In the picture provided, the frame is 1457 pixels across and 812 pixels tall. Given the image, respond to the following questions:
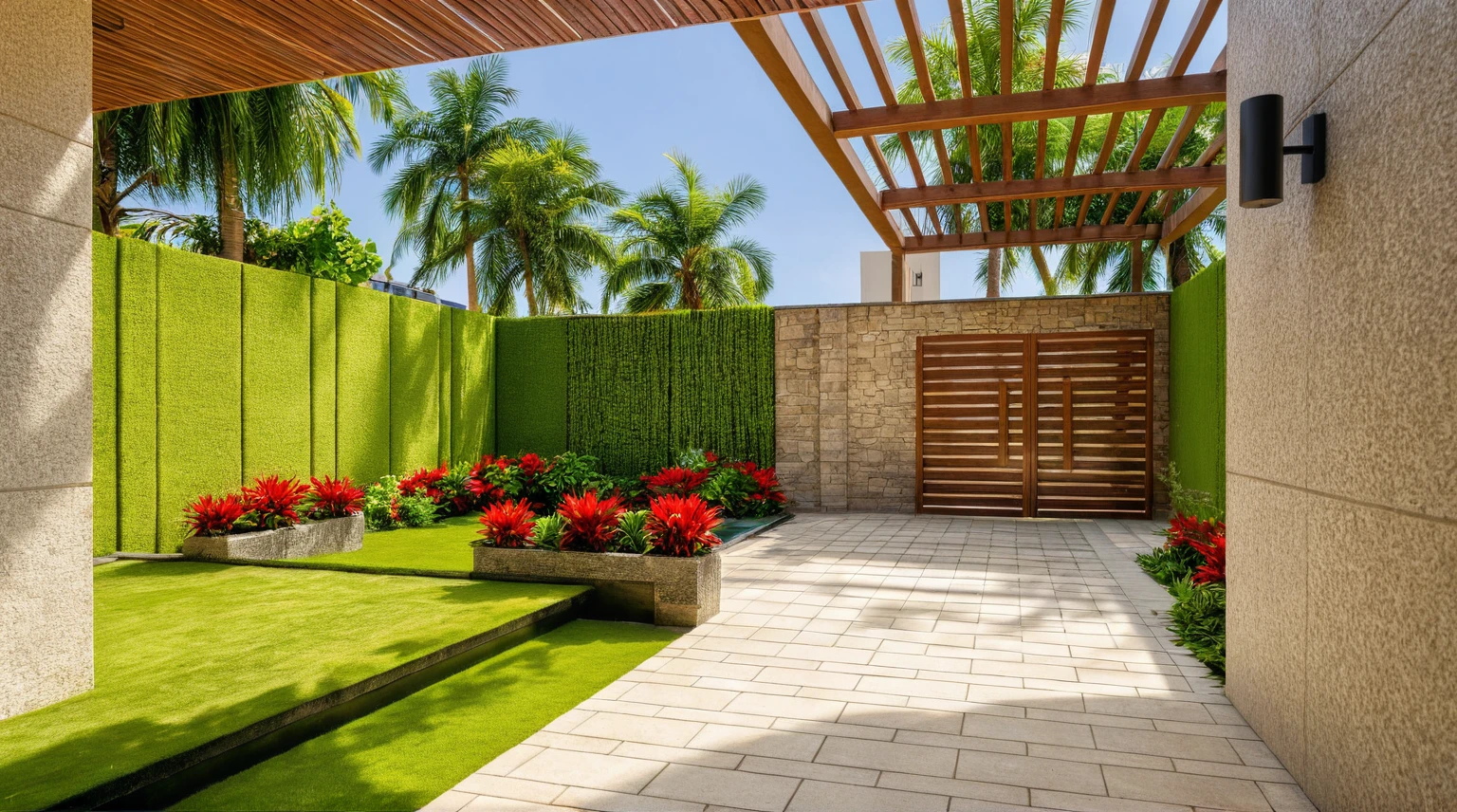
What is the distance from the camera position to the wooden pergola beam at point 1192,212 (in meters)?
8.34

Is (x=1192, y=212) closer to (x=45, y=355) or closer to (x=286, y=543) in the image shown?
(x=286, y=543)

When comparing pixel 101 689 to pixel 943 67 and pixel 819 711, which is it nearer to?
pixel 819 711

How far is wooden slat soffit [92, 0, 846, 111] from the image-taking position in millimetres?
3680

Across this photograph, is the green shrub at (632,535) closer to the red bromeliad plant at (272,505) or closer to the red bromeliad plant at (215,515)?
the red bromeliad plant at (272,505)

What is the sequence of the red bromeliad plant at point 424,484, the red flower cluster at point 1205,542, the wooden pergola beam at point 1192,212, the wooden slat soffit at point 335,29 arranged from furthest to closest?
1. the red bromeliad plant at point 424,484
2. the wooden pergola beam at point 1192,212
3. the red flower cluster at point 1205,542
4. the wooden slat soffit at point 335,29

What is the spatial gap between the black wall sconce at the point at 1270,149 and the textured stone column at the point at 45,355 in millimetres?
4393

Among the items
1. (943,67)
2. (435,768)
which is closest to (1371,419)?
(435,768)

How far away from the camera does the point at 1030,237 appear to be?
10203mm

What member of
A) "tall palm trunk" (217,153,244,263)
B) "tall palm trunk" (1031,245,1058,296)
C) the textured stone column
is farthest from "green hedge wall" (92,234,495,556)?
"tall palm trunk" (1031,245,1058,296)

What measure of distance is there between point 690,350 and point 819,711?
8.47 meters

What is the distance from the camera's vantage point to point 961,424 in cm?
1059

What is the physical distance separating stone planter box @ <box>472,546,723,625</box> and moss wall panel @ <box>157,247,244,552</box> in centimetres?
342

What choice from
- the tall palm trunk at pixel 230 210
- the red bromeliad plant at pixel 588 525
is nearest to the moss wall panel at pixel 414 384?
the tall palm trunk at pixel 230 210

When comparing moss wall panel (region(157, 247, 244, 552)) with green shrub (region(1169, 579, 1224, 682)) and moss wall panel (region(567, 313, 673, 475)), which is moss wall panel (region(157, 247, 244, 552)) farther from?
green shrub (region(1169, 579, 1224, 682))
